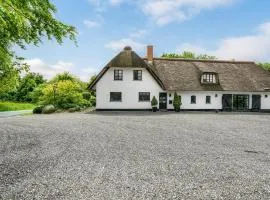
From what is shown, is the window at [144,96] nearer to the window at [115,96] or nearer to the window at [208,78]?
the window at [115,96]

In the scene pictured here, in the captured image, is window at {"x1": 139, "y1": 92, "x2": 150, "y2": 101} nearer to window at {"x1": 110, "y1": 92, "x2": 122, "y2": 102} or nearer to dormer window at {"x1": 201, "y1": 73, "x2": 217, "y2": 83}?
window at {"x1": 110, "y1": 92, "x2": 122, "y2": 102}

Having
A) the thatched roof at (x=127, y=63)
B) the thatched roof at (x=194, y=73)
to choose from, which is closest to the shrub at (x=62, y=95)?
A: the thatched roof at (x=127, y=63)

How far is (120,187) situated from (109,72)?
32.2 meters

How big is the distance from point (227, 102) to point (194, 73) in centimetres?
558

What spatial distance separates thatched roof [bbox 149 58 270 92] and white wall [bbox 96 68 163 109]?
1.89 m

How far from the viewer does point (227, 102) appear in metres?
42.7

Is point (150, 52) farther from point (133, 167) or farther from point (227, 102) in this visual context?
point (133, 167)

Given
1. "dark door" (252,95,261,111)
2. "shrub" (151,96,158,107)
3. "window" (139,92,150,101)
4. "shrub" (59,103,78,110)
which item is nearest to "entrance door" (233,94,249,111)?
"dark door" (252,95,261,111)

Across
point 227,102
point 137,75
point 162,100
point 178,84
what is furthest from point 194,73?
point 137,75

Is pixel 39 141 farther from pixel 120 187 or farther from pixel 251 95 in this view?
pixel 251 95

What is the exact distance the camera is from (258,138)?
16.8 m

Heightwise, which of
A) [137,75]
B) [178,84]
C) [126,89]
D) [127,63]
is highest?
[127,63]

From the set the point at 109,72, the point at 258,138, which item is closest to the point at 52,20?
the point at 258,138

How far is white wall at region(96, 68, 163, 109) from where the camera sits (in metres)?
39.0
